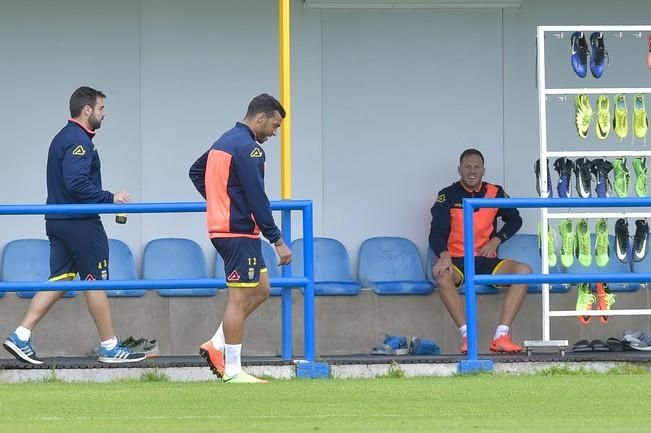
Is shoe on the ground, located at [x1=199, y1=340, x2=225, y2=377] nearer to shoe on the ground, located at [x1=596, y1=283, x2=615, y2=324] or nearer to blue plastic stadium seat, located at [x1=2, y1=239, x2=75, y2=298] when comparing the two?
blue plastic stadium seat, located at [x1=2, y1=239, x2=75, y2=298]

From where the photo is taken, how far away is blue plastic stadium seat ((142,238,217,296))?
523 inches

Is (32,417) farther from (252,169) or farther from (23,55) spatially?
(23,55)

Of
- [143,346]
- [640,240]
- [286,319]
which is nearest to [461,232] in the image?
[640,240]

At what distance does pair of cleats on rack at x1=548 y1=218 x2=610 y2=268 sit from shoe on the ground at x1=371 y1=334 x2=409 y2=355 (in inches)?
52.6

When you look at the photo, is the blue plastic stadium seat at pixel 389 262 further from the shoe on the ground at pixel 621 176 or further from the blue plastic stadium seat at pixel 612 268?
the shoe on the ground at pixel 621 176

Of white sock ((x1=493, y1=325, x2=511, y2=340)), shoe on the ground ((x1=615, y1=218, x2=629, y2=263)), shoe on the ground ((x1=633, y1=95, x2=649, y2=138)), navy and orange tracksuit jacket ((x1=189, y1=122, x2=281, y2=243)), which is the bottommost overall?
white sock ((x1=493, y1=325, x2=511, y2=340))

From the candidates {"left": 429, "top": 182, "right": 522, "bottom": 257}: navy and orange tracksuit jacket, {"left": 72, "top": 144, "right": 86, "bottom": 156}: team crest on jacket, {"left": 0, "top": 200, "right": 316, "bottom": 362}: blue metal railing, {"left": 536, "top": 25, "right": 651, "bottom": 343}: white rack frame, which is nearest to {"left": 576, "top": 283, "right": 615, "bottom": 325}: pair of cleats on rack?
{"left": 536, "top": 25, "right": 651, "bottom": 343}: white rack frame

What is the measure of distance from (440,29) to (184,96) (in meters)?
2.17

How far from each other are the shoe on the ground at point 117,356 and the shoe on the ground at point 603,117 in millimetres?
3776

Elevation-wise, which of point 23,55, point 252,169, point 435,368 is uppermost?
point 23,55

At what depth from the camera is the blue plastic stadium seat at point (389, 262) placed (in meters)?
13.5

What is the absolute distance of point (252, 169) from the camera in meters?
10.2

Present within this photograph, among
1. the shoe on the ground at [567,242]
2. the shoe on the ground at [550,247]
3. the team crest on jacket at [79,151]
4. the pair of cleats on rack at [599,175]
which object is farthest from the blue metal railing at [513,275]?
the team crest on jacket at [79,151]

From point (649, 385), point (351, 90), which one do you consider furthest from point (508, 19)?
point (649, 385)
